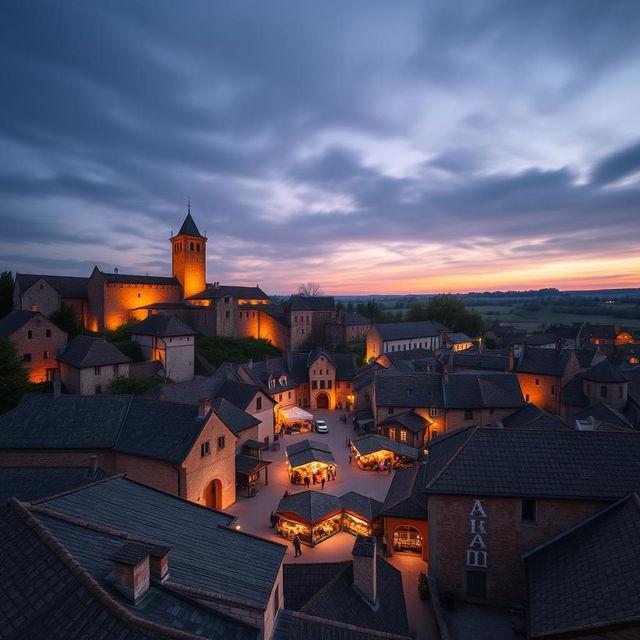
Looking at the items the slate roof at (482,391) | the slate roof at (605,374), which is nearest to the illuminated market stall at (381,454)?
the slate roof at (482,391)

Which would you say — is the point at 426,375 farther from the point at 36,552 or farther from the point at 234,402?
the point at 36,552

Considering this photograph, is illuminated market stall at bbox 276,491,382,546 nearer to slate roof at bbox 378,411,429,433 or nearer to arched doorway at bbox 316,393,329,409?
slate roof at bbox 378,411,429,433

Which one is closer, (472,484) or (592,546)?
(592,546)

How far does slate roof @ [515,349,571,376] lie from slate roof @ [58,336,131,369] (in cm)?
5119

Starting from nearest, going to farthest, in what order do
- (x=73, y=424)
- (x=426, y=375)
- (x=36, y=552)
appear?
(x=36, y=552), (x=73, y=424), (x=426, y=375)

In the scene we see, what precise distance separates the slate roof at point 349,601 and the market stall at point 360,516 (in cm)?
673

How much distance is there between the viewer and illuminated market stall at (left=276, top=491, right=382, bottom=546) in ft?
76.5

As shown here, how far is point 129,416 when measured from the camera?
26.7 metres

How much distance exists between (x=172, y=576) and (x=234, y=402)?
29169 mm

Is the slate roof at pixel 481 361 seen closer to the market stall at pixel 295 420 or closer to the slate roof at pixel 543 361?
the slate roof at pixel 543 361

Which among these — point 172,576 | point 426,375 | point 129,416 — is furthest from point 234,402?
point 172,576

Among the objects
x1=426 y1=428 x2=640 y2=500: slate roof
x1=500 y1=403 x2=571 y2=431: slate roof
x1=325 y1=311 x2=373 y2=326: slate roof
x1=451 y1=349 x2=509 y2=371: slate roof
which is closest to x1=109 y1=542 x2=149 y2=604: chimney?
x1=426 y1=428 x2=640 y2=500: slate roof

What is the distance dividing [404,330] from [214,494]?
67.8m

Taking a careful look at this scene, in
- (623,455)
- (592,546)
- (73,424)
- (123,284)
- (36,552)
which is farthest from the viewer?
(123,284)
